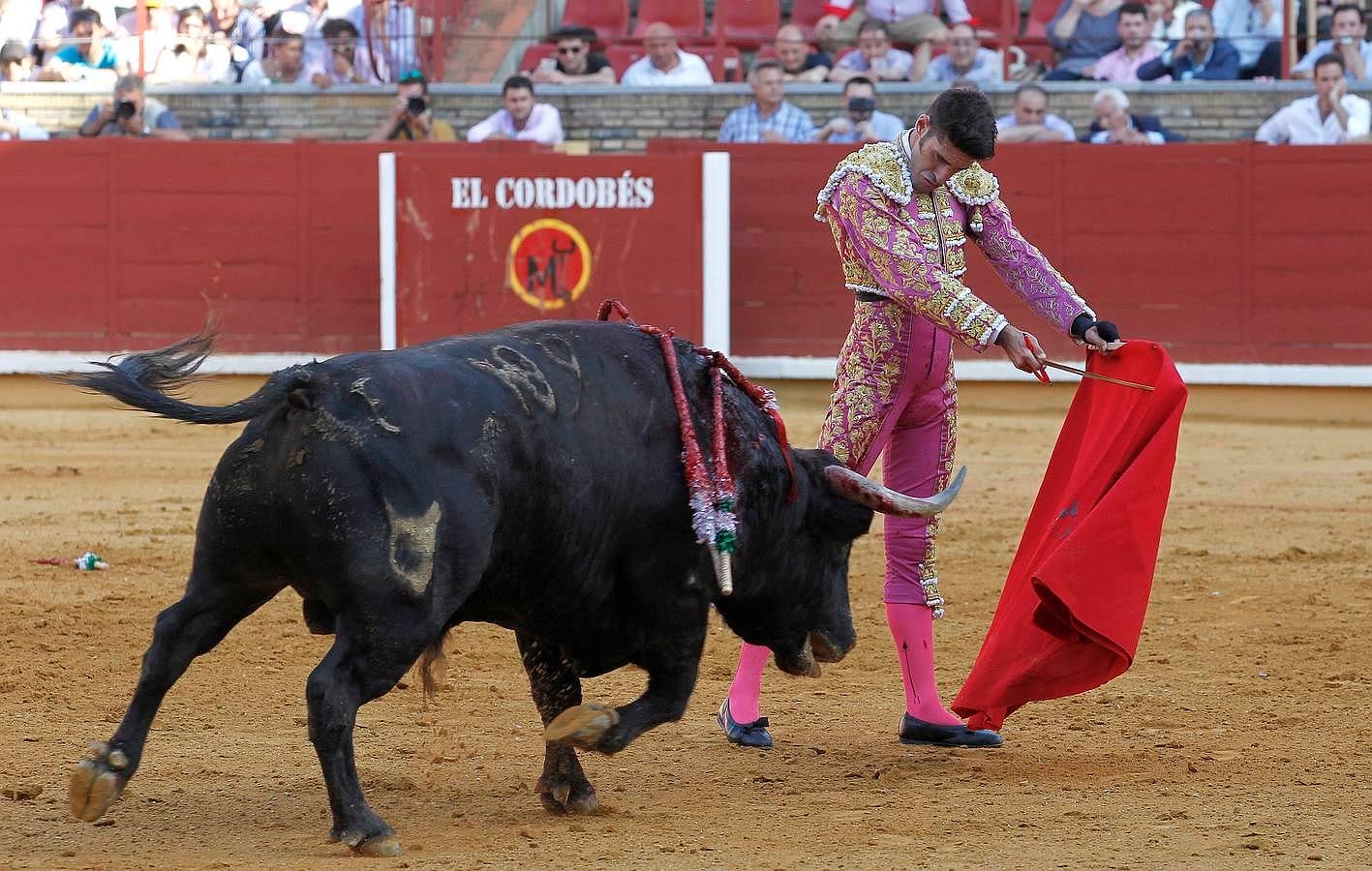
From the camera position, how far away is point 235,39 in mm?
11609

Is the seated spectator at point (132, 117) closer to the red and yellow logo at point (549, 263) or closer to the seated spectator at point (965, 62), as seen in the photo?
the red and yellow logo at point (549, 263)

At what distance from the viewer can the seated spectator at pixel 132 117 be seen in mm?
10117

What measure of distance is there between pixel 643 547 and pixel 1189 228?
7.11 metres

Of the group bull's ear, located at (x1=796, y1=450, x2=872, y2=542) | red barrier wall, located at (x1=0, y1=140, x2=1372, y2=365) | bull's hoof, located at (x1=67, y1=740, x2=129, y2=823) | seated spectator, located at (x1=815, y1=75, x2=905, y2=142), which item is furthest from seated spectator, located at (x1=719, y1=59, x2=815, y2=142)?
bull's hoof, located at (x1=67, y1=740, x2=129, y2=823)

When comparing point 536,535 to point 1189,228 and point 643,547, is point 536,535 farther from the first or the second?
point 1189,228

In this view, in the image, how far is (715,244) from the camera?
9852 millimetres

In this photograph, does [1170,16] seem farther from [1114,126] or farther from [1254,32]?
[1114,126]

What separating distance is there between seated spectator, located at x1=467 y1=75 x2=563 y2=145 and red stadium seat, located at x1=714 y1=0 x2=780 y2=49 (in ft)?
5.47

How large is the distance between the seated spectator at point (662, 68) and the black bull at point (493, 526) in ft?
24.8

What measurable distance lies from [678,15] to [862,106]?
2488 millimetres

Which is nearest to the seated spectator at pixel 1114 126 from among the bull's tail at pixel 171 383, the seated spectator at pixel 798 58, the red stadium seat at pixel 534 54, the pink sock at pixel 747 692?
the seated spectator at pixel 798 58

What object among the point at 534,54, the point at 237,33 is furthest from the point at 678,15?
Result: the point at 237,33

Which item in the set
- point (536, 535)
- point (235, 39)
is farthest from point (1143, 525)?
point (235, 39)

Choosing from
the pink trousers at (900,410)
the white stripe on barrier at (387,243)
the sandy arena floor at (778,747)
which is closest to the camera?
the sandy arena floor at (778,747)
